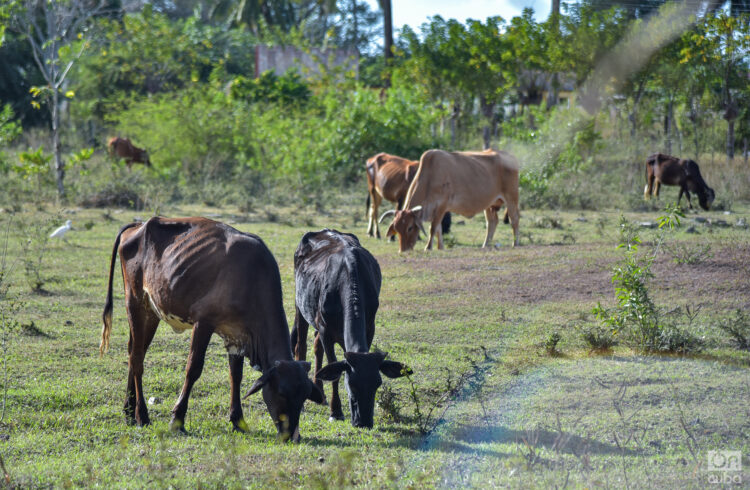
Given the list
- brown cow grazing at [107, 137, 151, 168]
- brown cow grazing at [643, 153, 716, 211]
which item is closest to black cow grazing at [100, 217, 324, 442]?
→ brown cow grazing at [643, 153, 716, 211]

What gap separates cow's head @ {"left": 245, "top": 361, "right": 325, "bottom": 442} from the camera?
5.37m

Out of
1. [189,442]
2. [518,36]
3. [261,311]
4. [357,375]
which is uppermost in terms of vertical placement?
[518,36]

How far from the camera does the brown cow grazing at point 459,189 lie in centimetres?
1484

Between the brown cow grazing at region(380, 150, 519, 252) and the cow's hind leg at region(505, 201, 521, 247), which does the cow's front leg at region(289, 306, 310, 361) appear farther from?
the cow's hind leg at region(505, 201, 521, 247)

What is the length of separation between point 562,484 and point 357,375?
5.55 feet

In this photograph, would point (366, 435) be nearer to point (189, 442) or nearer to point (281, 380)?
point (281, 380)

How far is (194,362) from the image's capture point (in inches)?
230

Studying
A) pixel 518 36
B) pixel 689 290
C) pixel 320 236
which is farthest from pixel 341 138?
pixel 320 236

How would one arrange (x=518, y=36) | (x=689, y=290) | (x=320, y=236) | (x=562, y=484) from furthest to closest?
(x=518, y=36) → (x=689, y=290) → (x=320, y=236) → (x=562, y=484)

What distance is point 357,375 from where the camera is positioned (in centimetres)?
573

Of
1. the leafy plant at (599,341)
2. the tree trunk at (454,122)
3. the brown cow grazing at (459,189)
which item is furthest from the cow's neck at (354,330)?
the tree trunk at (454,122)

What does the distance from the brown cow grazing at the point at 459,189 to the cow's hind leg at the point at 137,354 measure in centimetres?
805

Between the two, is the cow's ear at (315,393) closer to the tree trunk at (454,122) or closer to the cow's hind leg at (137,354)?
the cow's hind leg at (137,354)

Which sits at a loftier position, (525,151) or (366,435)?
(525,151)
